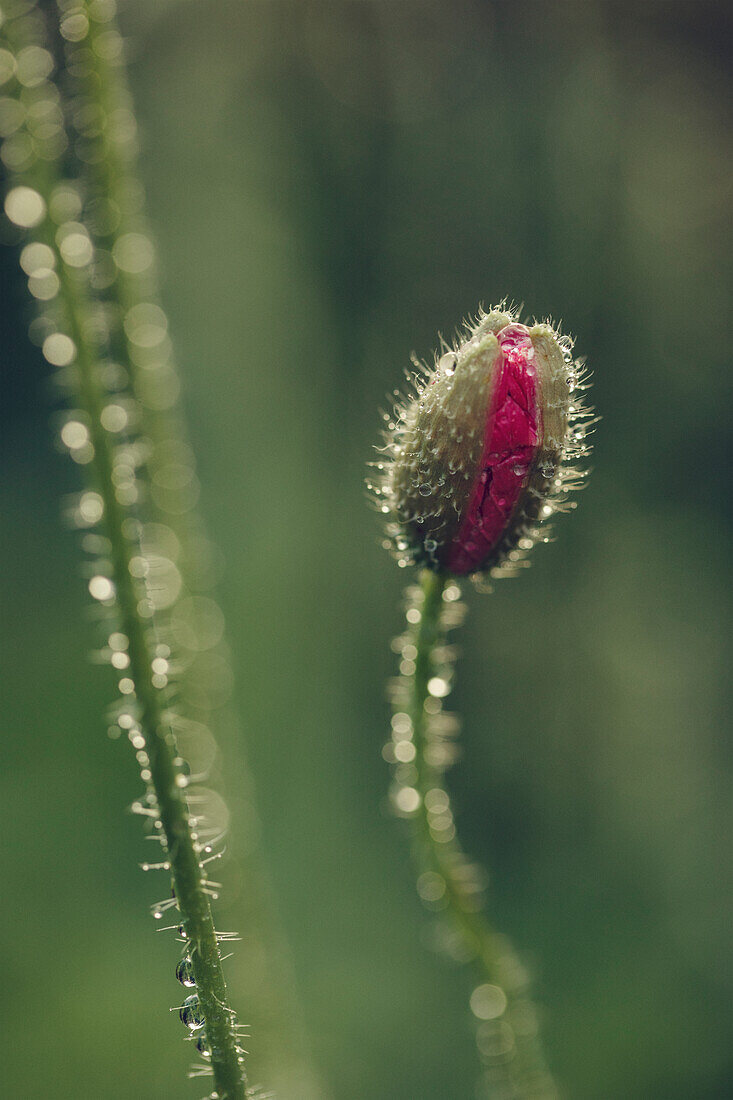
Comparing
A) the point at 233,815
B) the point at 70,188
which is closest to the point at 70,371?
the point at 70,188

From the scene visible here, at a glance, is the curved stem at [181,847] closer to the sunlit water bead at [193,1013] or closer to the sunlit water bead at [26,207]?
the sunlit water bead at [193,1013]

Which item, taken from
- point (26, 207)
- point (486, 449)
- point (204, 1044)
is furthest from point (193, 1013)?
point (26, 207)

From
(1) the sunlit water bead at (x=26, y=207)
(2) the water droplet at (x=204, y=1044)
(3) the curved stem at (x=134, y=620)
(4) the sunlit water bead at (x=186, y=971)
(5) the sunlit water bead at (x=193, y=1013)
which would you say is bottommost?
(2) the water droplet at (x=204, y=1044)

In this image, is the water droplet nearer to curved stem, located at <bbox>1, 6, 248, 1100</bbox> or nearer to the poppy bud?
curved stem, located at <bbox>1, 6, 248, 1100</bbox>

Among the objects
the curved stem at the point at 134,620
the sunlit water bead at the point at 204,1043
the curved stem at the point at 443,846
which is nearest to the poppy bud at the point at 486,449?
the curved stem at the point at 443,846

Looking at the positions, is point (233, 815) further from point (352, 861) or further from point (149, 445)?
point (352, 861)

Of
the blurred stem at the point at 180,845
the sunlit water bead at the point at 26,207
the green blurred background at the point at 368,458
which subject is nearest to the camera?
the blurred stem at the point at 180,845
